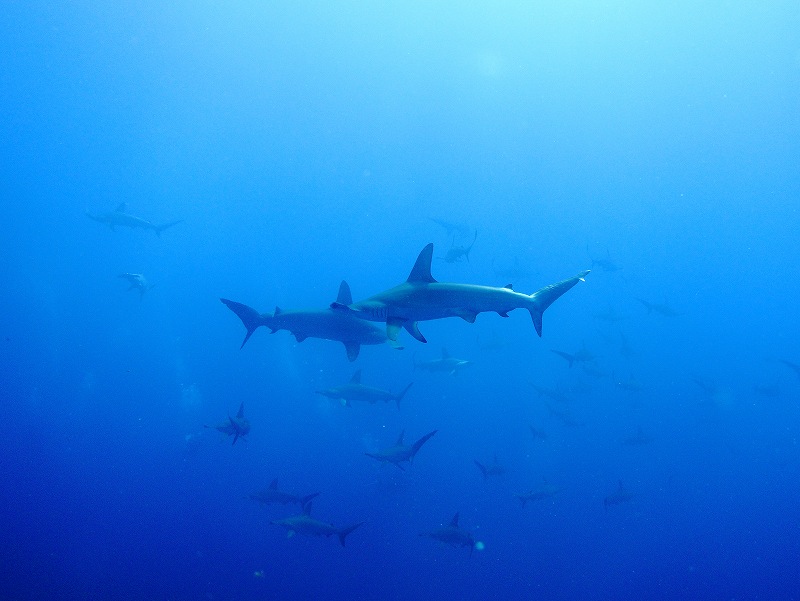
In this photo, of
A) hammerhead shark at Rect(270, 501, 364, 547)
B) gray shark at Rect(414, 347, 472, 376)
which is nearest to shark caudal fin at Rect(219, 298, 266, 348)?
hammerhead shark at Rect(270, 501, 364, 547)

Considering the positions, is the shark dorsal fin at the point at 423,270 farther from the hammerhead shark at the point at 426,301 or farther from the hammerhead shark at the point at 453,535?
the hammerhead shark at the point at 453,535

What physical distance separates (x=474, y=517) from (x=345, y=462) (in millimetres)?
7104

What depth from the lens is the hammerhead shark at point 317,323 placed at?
10320mm

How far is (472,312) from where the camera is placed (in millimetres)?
6109

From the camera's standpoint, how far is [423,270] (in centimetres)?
610

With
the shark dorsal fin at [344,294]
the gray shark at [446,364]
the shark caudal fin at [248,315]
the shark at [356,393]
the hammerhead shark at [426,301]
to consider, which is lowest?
the gray shark at [446,364]

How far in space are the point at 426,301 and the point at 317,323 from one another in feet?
16.4

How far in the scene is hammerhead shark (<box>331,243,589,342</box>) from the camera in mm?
5922

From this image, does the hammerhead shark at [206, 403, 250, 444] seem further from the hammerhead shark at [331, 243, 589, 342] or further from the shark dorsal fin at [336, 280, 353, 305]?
the hammerhead shark at [331, 243, 589, 342]

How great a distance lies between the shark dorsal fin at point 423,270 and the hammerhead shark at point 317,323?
412cm

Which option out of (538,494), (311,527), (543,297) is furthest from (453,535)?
(543,297)

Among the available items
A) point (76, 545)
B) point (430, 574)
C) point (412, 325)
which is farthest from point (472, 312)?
point (76, 545)

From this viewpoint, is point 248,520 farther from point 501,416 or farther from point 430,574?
point 501,416

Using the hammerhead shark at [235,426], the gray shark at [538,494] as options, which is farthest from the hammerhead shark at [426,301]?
the gray shark at [538,494]
